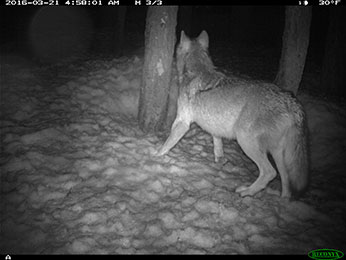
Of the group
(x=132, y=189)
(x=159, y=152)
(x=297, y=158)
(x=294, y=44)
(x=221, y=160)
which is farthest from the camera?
(x=294, y=44)

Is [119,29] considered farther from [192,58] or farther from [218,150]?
[218,150]

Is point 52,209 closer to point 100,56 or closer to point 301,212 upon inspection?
point 301,212

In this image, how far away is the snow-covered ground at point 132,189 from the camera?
9.13ft

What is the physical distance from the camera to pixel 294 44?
16.2 ft

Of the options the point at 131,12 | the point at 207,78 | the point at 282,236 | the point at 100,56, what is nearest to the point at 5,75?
the point at 100,56

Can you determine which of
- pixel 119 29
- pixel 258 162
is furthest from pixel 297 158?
pixel 119 29

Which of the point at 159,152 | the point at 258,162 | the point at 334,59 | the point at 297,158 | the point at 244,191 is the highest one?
the point at 334,59

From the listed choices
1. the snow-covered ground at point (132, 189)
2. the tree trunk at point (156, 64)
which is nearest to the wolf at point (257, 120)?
the snow-covered ground at point (132, 189)

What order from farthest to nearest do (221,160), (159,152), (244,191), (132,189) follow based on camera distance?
(221,160), (159,152), (244,191), (132,189)

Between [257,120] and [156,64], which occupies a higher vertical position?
[156,64]

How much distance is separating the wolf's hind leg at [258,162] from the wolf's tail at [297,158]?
263 millimetres

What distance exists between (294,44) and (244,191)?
323cm

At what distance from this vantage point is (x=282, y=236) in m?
2.93

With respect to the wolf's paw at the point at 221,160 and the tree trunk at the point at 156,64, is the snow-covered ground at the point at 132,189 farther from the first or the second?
the tree trunk at the point at 156,64
